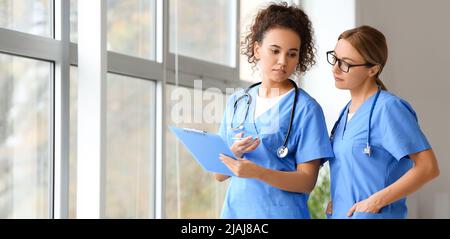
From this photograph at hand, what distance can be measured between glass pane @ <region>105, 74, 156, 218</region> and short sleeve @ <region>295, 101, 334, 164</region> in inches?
27.9

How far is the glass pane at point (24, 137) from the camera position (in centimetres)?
131

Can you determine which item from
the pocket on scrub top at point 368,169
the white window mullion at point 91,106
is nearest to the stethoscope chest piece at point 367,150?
the pocket on scrub top at point 368,169

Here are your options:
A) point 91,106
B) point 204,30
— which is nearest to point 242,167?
point 91,106

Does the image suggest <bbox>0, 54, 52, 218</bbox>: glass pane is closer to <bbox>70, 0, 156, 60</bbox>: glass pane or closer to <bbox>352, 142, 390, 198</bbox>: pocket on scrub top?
<bbox>70, 0, 156, 60</bbox>: glass pane

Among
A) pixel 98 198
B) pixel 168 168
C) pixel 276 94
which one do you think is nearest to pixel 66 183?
pixel 98 198

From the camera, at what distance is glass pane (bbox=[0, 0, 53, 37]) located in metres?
1.30

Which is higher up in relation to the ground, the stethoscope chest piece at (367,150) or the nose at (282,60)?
the nose at (282,60)

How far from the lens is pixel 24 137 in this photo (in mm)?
1363

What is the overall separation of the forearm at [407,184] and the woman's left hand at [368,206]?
0.05ft

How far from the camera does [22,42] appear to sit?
1309 mm

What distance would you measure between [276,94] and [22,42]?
0.56 m

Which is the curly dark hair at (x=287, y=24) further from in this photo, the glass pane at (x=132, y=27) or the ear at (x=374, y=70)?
A: the glass pane at (x=132, y=27)

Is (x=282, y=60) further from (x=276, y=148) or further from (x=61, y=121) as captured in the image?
(x=61, y=121)
